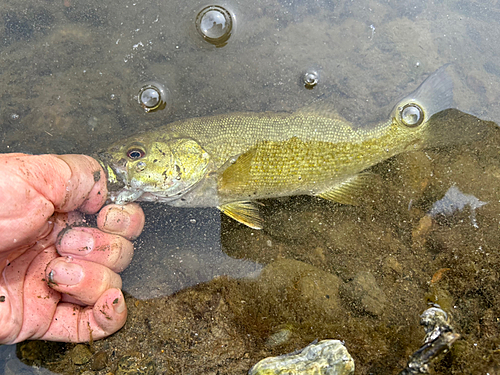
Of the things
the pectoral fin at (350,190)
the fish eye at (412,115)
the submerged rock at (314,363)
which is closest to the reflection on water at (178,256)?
the submerged rock at (314,363)

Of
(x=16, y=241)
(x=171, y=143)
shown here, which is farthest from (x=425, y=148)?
(x=16, y=241)

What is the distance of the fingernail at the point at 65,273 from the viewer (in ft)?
8.00

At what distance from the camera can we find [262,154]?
2873 mm

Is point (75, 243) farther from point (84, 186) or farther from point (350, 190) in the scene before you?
point (350, 190)

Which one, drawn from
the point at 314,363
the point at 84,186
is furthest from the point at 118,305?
the point at 314,363

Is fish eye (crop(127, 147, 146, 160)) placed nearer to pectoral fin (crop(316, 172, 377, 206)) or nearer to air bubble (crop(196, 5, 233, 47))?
air bubble (crop(196, 5, 233, 47))

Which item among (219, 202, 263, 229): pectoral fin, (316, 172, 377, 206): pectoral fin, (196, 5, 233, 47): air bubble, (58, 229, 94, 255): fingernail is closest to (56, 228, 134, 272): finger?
(58, 229, 94, 255): fingernail

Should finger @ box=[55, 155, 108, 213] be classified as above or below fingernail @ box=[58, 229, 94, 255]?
above

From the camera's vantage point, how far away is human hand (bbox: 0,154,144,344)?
2301mm

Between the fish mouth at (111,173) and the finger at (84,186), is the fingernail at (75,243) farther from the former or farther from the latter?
the fish mouth at (111,173)

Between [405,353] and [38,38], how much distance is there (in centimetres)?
434

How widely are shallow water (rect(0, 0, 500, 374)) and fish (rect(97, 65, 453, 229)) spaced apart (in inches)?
6.8

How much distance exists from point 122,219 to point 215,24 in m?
2.09

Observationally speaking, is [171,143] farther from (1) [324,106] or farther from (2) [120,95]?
(1) [324,106]
